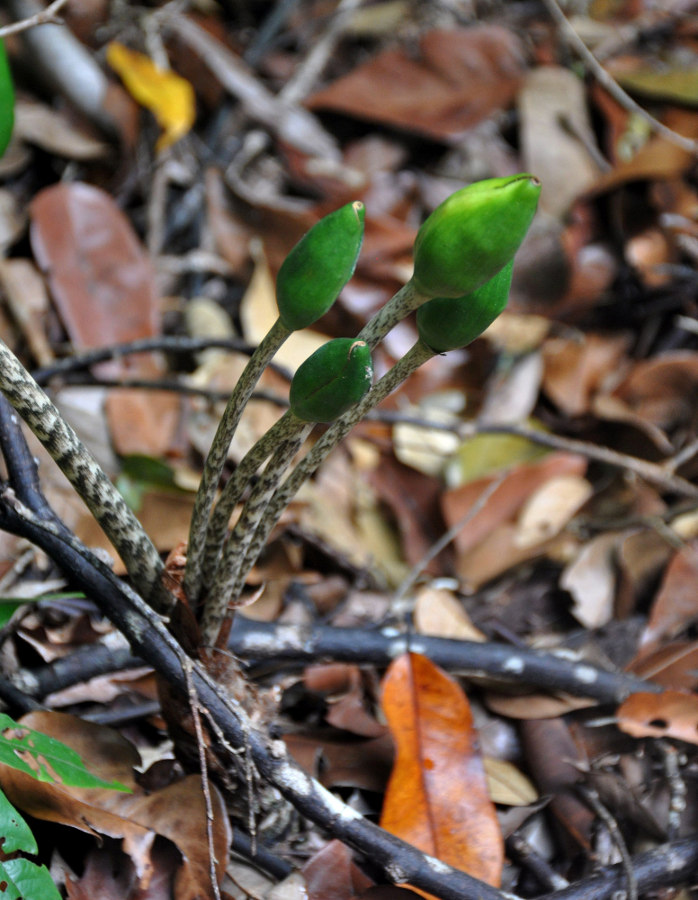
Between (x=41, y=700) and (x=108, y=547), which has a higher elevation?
(x=108, y=547)

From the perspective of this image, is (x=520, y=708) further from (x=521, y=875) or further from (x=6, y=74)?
(x=6, y=74)

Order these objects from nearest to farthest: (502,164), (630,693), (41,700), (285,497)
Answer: (285,497) < (41,700) < (630,693) < (502,164)

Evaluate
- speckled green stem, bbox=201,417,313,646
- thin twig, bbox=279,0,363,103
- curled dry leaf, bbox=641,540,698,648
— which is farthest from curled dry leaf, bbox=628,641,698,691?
thin twig, bbox=279,0,363,103

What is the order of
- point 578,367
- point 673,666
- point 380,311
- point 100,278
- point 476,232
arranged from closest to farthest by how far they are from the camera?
point 476,232 < point 380,311 < point 673,666 < point 100,278 < point 578,367

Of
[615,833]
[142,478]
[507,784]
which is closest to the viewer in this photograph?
[615,833]

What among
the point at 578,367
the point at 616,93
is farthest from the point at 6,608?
the point at 616,93

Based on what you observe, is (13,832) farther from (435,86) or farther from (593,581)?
(435,86)

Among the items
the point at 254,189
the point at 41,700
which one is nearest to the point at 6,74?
the point at 41,700

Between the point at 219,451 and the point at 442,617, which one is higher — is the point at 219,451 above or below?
above
